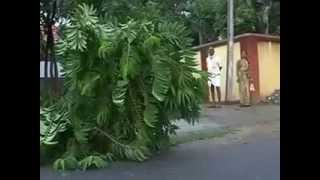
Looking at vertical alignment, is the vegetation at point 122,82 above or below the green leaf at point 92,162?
above

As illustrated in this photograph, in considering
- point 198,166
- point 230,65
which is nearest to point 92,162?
point 198,166

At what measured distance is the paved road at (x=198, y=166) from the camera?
288cm

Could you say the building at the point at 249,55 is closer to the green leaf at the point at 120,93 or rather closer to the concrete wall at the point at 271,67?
the concrete wall at the point at 271,67

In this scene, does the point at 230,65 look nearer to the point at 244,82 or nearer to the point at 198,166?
the point at 244,82

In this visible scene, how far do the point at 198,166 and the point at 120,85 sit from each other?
674 mm

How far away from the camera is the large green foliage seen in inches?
125

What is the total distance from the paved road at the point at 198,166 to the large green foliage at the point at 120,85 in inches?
4.9

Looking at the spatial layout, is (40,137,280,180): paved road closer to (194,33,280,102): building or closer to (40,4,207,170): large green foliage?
(40,4,207,170): large green foliage

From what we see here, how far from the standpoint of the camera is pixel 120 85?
3236mm

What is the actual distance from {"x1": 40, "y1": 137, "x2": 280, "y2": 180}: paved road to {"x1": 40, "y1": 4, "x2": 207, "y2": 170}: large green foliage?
0.41 ft

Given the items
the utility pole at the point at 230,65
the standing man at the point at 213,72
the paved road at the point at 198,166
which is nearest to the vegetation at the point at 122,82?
the paved road at the point at 198,166

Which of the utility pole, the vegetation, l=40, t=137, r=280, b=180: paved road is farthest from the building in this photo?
l=40, t=137, r=280, b=180: paved road
